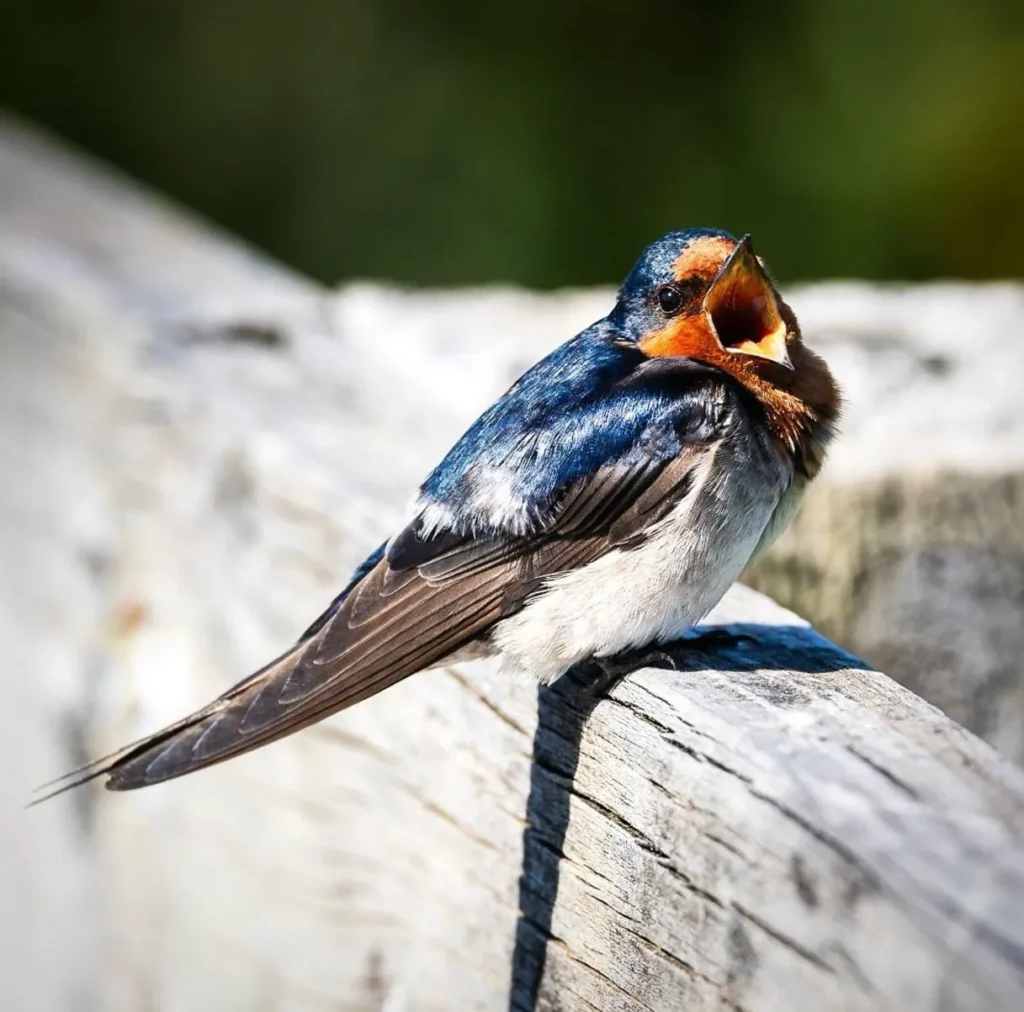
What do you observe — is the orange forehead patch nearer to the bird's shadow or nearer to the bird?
the bird

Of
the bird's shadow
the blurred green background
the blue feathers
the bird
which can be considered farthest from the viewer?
the blurred green background

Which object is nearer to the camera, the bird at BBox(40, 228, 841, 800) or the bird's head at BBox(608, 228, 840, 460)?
the bird at BBox(40, 228, 841, 800)

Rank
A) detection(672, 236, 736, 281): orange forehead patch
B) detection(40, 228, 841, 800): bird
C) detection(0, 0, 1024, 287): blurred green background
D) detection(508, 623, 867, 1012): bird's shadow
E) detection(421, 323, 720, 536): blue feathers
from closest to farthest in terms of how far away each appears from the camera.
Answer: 1. detection(508, 623, 867, 1012): bird's shadow
2. detection(40, 228, 841, 800): bird
3. detection(421, 323, 720, 536): blue feathers
4. detection(672, 236, 736, 281): orange forehead patch
5. detection(0, 0, 1024, 287): blurred green background

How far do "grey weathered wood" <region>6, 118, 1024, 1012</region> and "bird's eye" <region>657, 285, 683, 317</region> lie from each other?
362 millimetres

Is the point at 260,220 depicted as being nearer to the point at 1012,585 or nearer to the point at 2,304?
the point at 2,304

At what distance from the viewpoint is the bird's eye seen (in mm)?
1807

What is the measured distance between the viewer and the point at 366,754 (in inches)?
70.8

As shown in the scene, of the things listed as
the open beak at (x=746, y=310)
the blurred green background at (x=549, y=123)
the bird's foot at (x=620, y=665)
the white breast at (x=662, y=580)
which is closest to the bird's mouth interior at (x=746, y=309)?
the open beak at (x=746, y=310)

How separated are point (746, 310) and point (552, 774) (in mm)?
689

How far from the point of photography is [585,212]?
5.04m

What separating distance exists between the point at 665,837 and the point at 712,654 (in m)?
0.35

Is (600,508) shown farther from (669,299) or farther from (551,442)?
(669,299)

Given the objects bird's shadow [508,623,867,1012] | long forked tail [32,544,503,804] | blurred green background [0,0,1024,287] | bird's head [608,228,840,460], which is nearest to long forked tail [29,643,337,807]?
long forked tail [32,544,503,804]

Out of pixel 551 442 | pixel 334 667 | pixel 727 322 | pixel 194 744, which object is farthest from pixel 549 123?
pixel 194 744
